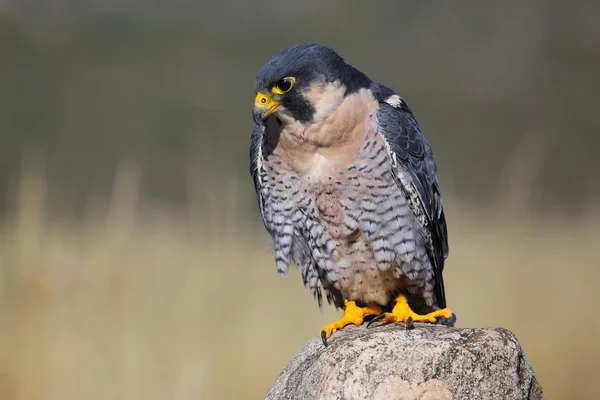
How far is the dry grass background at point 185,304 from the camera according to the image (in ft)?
13.9

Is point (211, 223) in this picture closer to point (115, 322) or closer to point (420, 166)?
point (115, 322)

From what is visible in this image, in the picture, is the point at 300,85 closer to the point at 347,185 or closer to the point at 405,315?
the point at 347,185

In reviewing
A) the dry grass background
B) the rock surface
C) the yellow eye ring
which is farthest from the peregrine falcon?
the dry grass background

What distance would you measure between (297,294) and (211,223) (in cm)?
130

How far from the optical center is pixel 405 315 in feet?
12.0

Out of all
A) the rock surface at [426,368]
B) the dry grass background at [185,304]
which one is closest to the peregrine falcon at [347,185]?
the rock surface at [426,368]

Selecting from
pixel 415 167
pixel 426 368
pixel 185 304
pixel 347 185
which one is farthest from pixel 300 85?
pixel 185 304

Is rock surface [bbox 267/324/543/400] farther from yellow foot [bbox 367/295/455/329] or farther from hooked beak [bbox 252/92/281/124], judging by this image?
hooked beak [bbox 252/92/281/124]

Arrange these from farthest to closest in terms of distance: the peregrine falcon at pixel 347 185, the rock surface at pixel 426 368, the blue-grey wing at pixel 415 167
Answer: the blue-grey wing at pixel 415 167 → the peregrine falcon at pixel 347 185 → the rock surface at pixel 426 368

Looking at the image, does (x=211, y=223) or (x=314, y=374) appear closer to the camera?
(x=314, y=374)

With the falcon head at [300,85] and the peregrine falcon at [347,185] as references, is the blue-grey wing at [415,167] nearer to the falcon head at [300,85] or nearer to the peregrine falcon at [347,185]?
the peregrine falcon at [347,185]

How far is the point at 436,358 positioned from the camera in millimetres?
2801

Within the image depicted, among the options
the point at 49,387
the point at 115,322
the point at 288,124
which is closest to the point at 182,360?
the point at 115,322

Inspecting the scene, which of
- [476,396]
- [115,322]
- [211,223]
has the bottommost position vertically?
[476,396]
